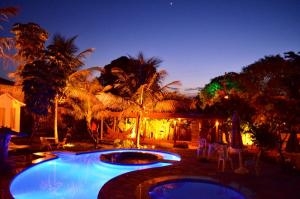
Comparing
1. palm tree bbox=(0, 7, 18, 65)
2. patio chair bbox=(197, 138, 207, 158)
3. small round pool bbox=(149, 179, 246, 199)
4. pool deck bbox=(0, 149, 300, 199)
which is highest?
palm tree bbox=(0, 7, 18, 65)

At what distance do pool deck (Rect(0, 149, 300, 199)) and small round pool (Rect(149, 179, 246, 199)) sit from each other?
209 millimetres

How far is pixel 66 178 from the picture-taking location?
31.0 ft

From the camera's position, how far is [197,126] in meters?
18.3

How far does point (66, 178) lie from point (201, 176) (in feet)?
14.3

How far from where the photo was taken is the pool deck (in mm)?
6906

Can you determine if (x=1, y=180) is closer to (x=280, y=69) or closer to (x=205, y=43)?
(x=280, y=69)

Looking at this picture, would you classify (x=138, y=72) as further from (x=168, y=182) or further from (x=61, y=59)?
(x=168, y=182)

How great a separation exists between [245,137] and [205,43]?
1078 centimetres

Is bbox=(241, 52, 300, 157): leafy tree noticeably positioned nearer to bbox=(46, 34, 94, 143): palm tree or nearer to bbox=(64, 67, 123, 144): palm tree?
bbox=(64, 67, 123, 144): palm tree

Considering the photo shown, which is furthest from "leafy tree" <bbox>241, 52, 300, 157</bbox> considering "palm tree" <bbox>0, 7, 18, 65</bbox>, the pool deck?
"palm tree" <bbox>0, 7, 18, 65</bbox>

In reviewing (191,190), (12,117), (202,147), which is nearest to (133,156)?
(202,147)

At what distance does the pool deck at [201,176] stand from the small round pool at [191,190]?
209 millimetres

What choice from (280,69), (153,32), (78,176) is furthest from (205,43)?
(78,176)

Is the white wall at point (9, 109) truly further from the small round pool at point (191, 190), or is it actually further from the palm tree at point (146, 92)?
the small round pool at point (191, 190)
